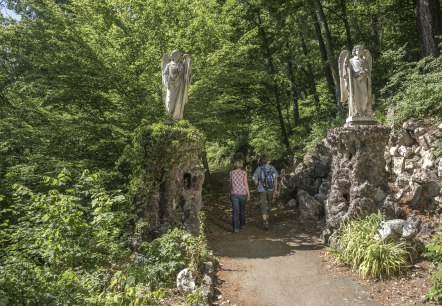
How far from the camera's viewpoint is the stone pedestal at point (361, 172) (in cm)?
734

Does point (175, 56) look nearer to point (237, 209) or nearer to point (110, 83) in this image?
point (110, 83)

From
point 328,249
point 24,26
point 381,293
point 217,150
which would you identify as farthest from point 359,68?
point 217,150

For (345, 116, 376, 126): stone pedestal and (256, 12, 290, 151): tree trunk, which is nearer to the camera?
(345, 116, 376, 126): stone pedestal

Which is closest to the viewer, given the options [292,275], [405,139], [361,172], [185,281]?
[185,281]

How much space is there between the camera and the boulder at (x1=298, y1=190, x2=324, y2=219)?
31.7 feet

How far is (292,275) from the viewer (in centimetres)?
647

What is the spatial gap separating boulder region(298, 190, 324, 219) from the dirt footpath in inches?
8.8

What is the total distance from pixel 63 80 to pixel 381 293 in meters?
8.31

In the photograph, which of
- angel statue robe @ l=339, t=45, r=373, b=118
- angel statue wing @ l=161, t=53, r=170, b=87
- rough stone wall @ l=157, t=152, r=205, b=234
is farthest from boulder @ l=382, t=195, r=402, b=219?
angel statue wing @ l=161, t=53, r=170, b=87

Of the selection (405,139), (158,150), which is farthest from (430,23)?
(158,150)

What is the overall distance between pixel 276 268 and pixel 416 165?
455 centimetres

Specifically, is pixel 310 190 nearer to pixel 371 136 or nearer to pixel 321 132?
pixel 321 132

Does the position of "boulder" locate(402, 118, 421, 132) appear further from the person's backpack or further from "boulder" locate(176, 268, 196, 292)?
"boulder" locate(176, 268, 196, 292)

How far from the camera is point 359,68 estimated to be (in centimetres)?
743
